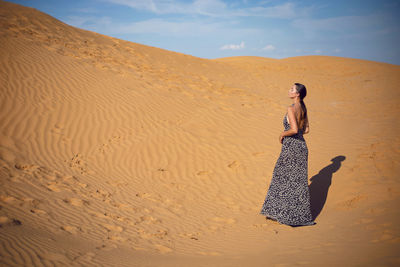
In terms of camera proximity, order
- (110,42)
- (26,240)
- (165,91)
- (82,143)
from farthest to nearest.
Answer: (110,42)
(165,91)
(82,143)
(26,240)

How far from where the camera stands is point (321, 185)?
4.90 m

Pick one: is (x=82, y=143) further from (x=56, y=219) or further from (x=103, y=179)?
(x=56, y=219)

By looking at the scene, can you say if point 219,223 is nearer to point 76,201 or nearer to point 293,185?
point 293,185

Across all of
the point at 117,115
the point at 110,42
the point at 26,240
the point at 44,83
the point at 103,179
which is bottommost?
the point at 26,240

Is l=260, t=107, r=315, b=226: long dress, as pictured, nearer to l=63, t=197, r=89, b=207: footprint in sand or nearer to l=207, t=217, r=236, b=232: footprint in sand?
l=207, t=217, r=236, b=232: footprint in sand

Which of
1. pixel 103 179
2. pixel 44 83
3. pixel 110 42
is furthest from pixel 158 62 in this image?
pixel 103 179

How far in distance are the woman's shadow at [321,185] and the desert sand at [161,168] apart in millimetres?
34

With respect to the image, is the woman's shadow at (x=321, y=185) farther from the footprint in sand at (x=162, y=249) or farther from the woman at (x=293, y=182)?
the footprint in sand at (x=162, y=249)

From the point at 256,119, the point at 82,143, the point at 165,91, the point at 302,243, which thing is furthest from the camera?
the point at 165,91

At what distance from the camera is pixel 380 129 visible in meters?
7.22

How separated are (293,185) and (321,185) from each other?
142cm

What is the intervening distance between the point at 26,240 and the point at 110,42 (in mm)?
14062

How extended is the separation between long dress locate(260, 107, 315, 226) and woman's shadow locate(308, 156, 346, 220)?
499 millimetres

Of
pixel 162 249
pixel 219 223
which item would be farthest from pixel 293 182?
pixel 162 249
